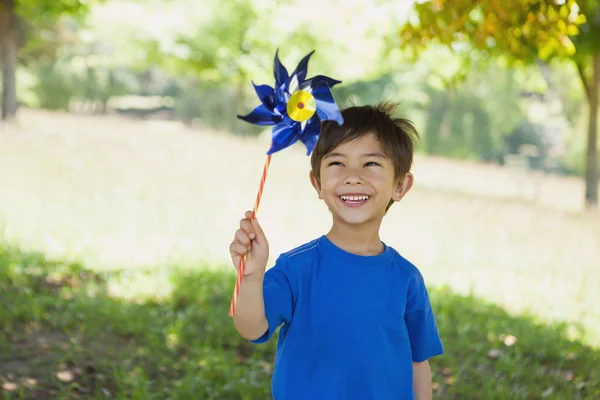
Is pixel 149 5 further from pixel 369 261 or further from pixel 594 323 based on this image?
pixel 369 261

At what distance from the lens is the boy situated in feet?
5.94

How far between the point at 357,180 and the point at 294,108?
296 mm

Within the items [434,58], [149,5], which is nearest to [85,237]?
[434,58]

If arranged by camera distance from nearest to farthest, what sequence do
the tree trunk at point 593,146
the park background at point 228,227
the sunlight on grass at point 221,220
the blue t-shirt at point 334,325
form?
the blue t-shirt at point 334,325, the park background at point 228,227, the sunlight on grass at point 221,220, the tree trunk at point 593,146

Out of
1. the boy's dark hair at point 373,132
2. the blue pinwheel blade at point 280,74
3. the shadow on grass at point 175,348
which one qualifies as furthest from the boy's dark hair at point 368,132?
the shadow on grass at point 175,348

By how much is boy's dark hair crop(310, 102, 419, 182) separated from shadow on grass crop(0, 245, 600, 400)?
79.3 inches

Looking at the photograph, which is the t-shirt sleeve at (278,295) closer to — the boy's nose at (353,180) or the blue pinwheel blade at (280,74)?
the boy's nose at (353,180)

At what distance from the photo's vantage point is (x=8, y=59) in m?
15.4

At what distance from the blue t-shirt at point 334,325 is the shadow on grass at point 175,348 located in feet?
6.20

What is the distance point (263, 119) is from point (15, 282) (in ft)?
13.2

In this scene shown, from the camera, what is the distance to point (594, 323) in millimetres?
5574

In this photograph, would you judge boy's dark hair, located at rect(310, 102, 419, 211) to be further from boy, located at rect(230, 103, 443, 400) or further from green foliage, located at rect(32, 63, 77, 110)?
green foliage, located at rect(32, 63, 77, 110)

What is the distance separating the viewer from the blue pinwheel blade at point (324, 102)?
1721 mm

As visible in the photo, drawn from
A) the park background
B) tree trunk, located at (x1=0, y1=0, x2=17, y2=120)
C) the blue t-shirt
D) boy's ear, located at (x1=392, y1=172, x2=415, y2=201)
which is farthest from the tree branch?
tree trunk, located at (x1=0, y1=0, x2=17, y2=120)
